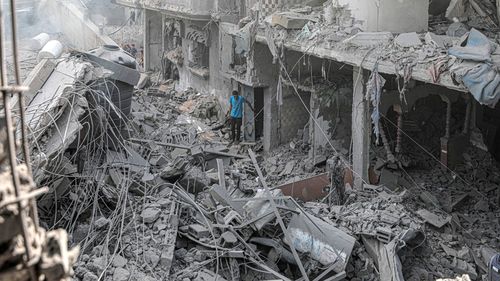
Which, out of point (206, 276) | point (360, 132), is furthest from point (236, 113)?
point (206, 276)

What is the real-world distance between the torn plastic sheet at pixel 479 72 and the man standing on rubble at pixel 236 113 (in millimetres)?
9566

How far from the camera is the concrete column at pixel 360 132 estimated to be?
1361 centimetres

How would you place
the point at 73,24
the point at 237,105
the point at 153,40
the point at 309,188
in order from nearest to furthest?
Result: the point at 309,188 < the point at 237,105 < the point at 73,24 < the point at 153,40

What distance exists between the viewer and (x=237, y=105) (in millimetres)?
18922

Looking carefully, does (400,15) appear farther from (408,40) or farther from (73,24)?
(73,24)

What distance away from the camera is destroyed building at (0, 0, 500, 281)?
9.99 metres

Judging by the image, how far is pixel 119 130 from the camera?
14.0m

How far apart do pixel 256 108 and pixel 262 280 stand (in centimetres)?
1017

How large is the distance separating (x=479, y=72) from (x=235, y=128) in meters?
11.0

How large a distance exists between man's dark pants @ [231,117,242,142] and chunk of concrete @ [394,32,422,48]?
7.96m

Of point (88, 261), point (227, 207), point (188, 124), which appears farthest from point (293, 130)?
point (88, 261)

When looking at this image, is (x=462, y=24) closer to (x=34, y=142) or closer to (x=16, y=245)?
(x=34, y=142)

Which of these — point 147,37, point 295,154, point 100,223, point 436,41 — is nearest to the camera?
point 100,223

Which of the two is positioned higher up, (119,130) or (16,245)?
(16,245)
